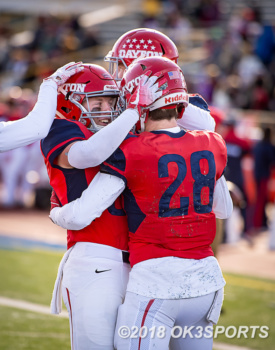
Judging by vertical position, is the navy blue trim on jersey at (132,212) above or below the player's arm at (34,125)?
below

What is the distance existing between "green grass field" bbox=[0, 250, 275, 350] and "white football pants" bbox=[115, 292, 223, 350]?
1909 millimetres

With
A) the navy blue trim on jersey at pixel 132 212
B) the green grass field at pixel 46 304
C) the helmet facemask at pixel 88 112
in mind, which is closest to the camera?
the navy blue trim on jersey at pixel 132 212

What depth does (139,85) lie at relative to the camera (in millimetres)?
3096

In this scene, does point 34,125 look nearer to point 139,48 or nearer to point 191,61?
point 139,48

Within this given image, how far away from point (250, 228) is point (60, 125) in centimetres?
774

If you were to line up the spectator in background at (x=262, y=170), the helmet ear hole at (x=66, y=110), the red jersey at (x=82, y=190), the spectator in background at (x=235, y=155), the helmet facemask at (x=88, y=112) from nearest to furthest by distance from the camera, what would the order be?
the red jersey at (x=82, y=190)
the helmet facemask at (x=88, y=112)
the helmet ear hole at (x=66, y=110)
the spectator in background at (x=235, y=155)
the spectator in background at (x=262, y=170)

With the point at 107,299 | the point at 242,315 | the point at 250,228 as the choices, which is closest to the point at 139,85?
the point at 107,299

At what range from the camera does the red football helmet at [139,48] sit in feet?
12.4

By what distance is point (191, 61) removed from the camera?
16.3 metres

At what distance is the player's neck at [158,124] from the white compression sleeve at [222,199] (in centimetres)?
40

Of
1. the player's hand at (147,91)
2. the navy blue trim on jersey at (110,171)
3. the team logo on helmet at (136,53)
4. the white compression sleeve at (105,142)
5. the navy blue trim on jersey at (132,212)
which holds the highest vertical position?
the team logo on helmet at (136,53)

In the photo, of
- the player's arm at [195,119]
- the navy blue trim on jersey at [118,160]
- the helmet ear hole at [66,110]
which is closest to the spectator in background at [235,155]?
the player's arm at [195,119]

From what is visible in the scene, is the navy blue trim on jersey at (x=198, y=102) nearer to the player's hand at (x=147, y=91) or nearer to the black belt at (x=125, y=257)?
the player's hand at (x=147, y=91)

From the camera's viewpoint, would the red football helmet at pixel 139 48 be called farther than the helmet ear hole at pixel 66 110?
Yes
